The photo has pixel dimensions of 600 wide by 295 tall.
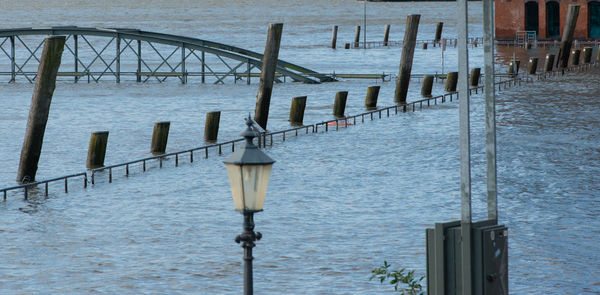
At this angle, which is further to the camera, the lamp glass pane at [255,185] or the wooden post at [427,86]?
the wooden post at [427,86]

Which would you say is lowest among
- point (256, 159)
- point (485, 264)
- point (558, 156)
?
point (558, 156)

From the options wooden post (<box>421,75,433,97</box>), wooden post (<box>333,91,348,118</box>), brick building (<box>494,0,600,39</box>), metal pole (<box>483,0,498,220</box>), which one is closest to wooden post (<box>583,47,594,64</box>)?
brick building (<box>494,0,600,39</box>)

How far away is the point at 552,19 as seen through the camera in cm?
8969

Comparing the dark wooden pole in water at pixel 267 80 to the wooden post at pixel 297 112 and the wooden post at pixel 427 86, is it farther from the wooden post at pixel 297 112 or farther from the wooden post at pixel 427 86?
the wooden post at pixel 427 86

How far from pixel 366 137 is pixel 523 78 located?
74.6 ft

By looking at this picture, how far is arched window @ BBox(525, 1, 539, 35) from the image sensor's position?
8931 cm

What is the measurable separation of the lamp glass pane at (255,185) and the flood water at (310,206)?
696cm

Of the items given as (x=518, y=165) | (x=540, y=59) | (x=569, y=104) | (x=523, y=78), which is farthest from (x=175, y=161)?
(x=540, y=59)

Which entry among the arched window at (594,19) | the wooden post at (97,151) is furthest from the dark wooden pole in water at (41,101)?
the arched window at (594,19)

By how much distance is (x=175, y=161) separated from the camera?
107ft

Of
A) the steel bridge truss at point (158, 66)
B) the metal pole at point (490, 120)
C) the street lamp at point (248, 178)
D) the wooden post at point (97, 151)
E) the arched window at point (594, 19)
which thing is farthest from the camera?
the arched window at point (594, 19)

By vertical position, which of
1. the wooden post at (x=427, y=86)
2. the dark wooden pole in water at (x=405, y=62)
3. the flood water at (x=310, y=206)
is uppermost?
the dark wooden pole in water at (x=405, y=62)

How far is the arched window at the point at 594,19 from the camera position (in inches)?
3364

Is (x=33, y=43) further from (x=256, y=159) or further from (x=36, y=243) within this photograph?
(x=256, y=159)
